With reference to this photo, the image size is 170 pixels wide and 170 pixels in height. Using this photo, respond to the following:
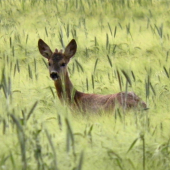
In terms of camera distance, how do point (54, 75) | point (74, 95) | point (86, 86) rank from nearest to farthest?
1. point (74, 95)
2. point (54, 75)
3. point (86, 86)

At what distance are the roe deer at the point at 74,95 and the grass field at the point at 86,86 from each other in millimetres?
138

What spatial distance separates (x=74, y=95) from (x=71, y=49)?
2.67 feet

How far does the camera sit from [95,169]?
325cm

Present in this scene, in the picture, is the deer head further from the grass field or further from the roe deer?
the grass field

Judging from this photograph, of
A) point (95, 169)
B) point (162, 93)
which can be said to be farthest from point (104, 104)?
point (95, 169)

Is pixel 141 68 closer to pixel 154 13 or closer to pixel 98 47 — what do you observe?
pixel 98 47

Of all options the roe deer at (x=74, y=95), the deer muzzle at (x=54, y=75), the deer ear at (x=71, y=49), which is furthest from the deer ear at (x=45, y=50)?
the deer muzzle at (x=54, y=75)

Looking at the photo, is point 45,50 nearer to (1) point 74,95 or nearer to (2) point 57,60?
(2) point 57,60

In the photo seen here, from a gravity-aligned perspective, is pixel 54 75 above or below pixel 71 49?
below

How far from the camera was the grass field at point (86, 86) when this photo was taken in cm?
331

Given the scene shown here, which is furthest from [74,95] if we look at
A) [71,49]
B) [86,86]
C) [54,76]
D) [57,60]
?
[71,49]

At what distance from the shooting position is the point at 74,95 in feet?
18.9

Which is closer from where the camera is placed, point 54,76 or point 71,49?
point 54,76

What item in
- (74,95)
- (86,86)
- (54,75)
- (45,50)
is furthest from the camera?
(45,50)
